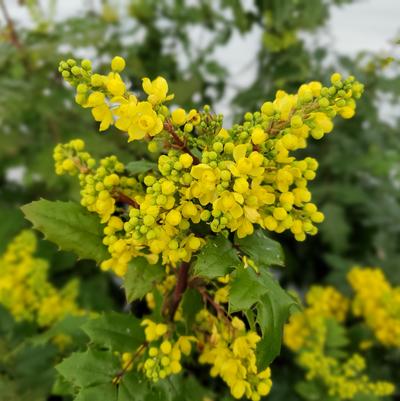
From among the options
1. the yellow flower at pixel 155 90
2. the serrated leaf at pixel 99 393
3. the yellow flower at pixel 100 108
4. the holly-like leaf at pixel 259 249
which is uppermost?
the yellow flower at pixel 155 90

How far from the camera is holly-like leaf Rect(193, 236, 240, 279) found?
52cm

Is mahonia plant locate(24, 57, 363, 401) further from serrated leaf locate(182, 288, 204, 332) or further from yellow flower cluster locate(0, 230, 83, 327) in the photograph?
yellow flower cluster locate(0, 230, 83, 327)

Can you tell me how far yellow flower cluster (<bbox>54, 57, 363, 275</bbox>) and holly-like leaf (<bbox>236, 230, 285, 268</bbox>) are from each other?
4 centimetres

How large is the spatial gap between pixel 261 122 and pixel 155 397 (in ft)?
1.29

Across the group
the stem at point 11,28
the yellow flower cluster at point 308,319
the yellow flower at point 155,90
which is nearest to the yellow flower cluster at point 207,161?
the yellow flower at point 155,90

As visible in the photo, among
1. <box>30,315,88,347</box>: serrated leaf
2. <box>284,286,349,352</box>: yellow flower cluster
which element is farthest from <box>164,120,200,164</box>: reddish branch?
<box>284,286,349,352</box>: yellow flower cluster

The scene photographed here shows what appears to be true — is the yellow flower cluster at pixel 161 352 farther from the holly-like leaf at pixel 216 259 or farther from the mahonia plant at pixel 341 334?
the mahonia plant at pixel 341 334

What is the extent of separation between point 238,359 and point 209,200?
248mm

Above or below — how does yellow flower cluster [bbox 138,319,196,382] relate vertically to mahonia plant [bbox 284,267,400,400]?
below

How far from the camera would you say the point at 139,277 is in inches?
24.7

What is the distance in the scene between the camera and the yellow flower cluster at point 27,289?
1.02 meters

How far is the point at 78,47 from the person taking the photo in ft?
4.58

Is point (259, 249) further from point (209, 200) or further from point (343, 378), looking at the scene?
point (343, 378)

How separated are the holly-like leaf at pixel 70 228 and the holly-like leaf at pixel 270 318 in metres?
0.22
